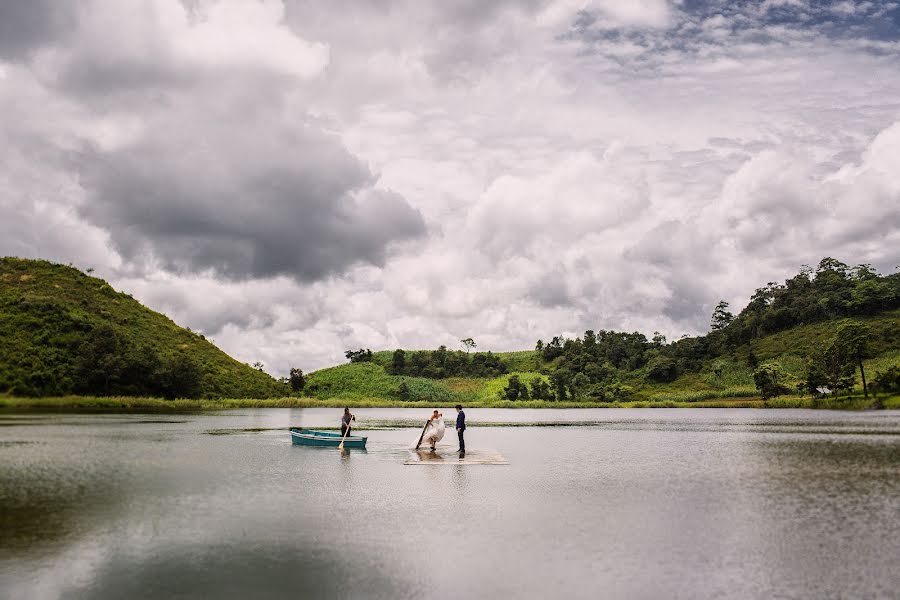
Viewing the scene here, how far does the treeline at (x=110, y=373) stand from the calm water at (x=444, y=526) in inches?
2514

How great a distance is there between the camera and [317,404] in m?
124

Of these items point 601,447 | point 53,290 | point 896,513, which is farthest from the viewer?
point 53,290

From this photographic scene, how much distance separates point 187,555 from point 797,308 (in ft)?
613

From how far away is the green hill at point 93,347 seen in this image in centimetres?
9625

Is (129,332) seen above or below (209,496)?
above

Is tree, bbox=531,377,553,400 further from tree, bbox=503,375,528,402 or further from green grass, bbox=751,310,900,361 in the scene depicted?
green grass, bbox=751,310,900,361

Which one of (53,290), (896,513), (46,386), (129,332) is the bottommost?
(896,513)

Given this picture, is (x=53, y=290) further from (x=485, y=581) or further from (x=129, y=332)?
(x=485, y=581)

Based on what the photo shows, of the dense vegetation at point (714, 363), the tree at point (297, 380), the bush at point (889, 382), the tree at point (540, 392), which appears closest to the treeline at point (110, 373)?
the tree at point (297, 380)

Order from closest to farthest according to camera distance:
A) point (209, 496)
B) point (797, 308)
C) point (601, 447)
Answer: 1. point (209, 496)
2. point (601, 447)
3. point (797, 308)

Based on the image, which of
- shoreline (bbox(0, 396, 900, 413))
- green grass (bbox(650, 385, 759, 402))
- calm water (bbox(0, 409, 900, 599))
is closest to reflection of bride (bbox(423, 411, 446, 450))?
calm water (bbox(0, 409, 900, 599))

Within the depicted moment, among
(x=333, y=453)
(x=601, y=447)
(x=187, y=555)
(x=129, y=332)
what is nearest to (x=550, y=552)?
(x=187, y=555)

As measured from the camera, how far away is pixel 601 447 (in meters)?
45.1

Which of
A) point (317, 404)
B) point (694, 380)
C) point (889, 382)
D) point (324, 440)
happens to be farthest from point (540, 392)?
point (324, 440)
